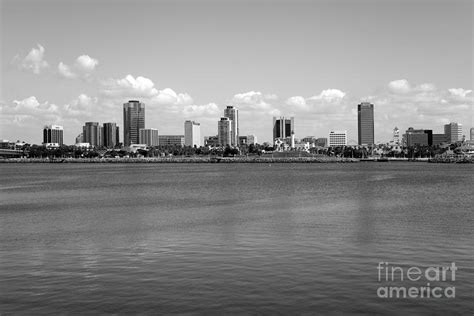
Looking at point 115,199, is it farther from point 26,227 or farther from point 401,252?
point 401,252

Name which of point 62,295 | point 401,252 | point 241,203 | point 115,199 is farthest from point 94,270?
point 115,199

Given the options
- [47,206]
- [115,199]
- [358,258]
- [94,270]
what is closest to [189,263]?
[94,270]

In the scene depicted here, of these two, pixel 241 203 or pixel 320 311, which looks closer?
pixel 320 311

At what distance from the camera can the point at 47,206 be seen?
41.4m

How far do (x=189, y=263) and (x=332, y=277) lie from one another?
533cm

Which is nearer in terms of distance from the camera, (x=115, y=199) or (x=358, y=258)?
(x=358, y=258)

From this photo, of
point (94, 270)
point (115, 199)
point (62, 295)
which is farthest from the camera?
point (115, 199)

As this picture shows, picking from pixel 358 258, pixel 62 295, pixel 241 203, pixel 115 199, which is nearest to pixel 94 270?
pixel 62 295

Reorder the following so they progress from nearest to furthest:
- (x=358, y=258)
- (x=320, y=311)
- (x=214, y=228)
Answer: (x=320, y=311) → (x=358, y=258) → (x=214, y=228)

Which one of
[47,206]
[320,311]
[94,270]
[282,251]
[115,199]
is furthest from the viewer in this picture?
[115,199]

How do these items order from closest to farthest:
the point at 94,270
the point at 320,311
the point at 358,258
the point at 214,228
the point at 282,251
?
the point at 320,311 < the point at 94,270 < the point at 358,258 < the point at 282,251 < the point at 214,228

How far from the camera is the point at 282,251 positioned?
2064 centimetres

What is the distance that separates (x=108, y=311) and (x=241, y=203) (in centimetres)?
2899

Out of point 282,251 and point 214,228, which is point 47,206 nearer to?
point 214,228
